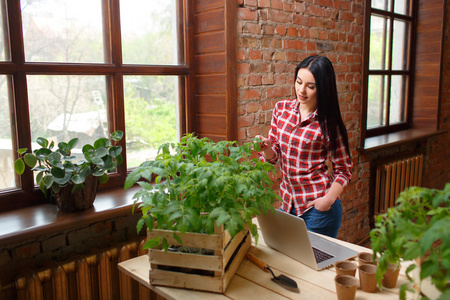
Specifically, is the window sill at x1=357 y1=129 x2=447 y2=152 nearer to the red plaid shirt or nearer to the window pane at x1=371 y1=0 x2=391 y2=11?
the window pane at x1=371 y1=0 x2=391 y2=11

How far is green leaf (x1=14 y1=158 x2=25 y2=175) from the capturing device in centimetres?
169

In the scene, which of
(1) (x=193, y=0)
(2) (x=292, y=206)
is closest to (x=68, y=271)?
(2) (x=292, y=206)

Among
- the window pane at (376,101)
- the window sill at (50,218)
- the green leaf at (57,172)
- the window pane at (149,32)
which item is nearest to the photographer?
the window sill at (50,218)

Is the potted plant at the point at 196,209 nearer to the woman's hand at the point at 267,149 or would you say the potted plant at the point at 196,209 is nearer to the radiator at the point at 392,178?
the woman's hand at the point at 267,149

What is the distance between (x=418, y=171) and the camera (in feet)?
13.7

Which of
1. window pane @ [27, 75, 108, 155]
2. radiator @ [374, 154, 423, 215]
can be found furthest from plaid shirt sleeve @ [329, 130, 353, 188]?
radiator @ [374, 154, 423, 215]

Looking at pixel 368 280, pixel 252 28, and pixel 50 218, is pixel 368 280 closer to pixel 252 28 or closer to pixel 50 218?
pixel 50 218

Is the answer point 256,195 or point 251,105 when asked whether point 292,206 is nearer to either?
point 251,105

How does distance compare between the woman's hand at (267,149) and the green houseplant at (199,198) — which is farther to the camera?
the woman's hand at (267,149)

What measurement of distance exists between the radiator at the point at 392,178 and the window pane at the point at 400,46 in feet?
3.11

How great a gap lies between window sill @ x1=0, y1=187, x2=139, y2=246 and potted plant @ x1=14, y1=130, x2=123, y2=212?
2.3 inches

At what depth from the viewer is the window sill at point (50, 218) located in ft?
5.10

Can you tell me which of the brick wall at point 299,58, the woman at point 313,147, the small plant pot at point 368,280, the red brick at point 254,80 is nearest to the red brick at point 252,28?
the brick wall at point 299,58

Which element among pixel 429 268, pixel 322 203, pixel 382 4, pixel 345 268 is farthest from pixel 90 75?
pixel 382 4
